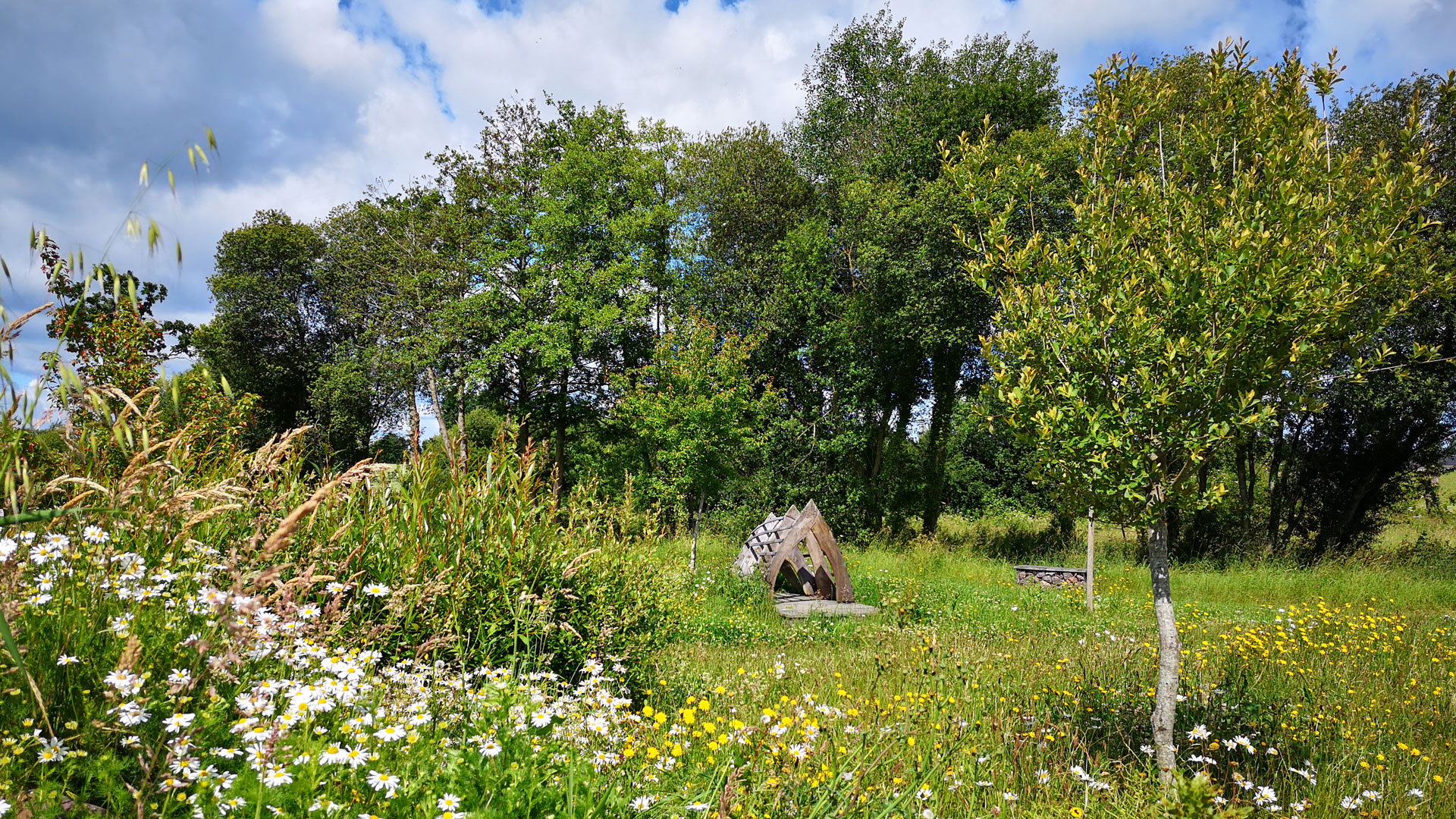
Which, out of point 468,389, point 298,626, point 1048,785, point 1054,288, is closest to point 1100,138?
point 1054,288

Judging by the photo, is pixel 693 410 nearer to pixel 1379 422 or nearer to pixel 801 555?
pixel 801 555

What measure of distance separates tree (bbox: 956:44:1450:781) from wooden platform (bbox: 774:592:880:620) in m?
5.31

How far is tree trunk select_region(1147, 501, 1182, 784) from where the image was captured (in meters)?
3.65

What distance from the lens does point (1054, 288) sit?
4.15 m

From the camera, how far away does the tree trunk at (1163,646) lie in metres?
3.65

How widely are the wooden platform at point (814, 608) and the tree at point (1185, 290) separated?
5.31m

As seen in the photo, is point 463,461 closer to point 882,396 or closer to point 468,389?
point 882,396

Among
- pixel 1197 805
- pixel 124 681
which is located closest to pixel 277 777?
pixel 124 681

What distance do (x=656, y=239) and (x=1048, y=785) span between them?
1891cm

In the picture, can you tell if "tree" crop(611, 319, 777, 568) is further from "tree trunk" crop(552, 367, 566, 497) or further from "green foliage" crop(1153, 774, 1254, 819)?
"green foliage" crop(1153, 774, 1254, 819)

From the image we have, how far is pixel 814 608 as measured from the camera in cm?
922

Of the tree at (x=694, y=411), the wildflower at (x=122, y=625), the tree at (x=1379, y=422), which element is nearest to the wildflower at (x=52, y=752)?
the wildflower at (x=122, y=625)

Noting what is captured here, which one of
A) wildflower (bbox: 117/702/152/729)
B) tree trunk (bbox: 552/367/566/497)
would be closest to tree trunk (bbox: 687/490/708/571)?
tree trunk (bbox: 552/367/566/497)

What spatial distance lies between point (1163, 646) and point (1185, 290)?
1869 mm
